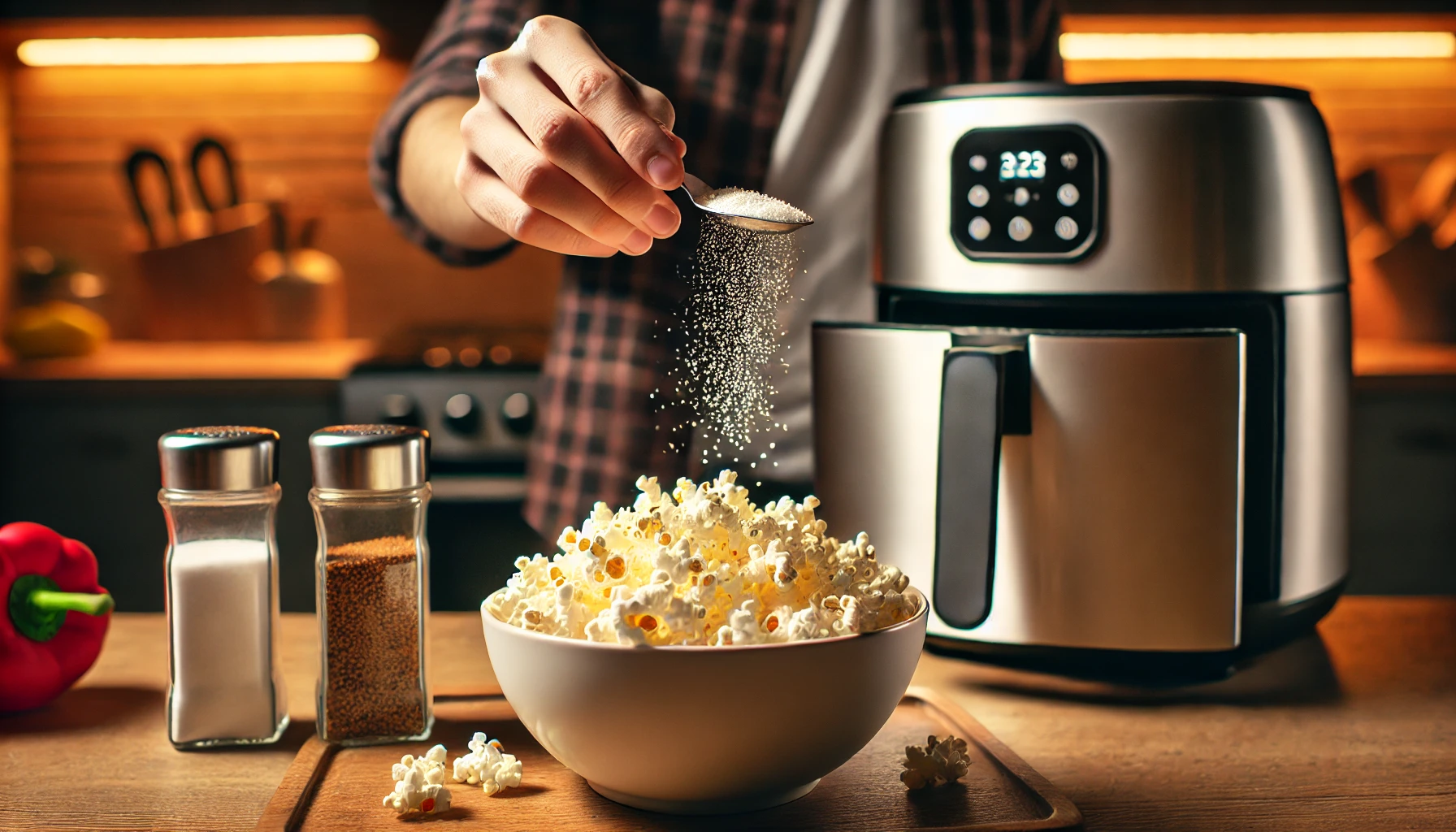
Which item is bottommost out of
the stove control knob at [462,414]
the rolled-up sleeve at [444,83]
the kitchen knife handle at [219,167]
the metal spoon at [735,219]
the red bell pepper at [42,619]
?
the red bell pepper at [42,619]

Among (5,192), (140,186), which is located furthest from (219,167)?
(5,192)

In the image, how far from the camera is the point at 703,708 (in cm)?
51

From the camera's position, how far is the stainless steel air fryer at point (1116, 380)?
71 cm

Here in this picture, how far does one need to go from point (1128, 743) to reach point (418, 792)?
0.39 metres

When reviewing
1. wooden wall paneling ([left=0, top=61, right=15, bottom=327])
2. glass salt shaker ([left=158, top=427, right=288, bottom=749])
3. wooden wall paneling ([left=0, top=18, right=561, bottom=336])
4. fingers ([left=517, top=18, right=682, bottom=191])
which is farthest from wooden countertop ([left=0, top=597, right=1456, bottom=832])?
wooden wall paneling ([left=0, top=61, right=15, bottom=327])

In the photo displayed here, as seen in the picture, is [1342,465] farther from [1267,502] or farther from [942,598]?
Result: [942,598]

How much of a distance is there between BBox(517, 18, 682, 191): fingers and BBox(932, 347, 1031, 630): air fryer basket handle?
8.5 inches

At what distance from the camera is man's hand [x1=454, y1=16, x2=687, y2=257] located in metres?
0.64

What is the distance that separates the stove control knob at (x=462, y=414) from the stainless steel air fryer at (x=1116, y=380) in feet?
3.63

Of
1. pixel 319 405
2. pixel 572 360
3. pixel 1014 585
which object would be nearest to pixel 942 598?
pixel 1014 585

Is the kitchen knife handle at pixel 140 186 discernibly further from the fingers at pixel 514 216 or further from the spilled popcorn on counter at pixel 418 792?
the spilled popcorn on counter at pixel 418 792

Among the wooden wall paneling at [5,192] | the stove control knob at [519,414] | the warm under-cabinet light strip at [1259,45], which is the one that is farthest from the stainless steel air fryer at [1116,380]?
the wooden wall paneling at [5,192]

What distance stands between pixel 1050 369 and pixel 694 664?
1.09 feet

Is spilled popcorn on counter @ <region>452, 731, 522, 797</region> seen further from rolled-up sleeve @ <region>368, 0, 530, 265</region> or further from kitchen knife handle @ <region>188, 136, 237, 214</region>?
kitchen knife handle @ <region>188, 136, 237, 214</region>
